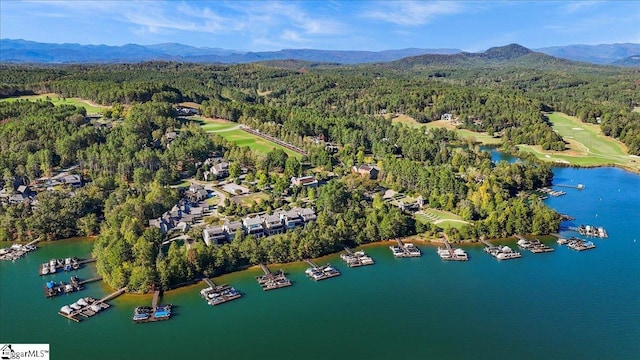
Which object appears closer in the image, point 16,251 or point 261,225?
point 16,251

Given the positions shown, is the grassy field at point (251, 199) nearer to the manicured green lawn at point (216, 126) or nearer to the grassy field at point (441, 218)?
the grassy field at point (441, 218)

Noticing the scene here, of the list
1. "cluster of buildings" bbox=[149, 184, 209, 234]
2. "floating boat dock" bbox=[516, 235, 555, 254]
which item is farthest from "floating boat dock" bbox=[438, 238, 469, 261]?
"cluster of buildings" bbox=[149, 184, 209, 234]

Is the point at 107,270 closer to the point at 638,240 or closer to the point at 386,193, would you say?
the point at 386,193

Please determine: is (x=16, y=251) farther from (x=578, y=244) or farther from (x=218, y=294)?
(x=578, y=244)

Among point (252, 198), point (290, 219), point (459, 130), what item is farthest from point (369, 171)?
point (459, 130)

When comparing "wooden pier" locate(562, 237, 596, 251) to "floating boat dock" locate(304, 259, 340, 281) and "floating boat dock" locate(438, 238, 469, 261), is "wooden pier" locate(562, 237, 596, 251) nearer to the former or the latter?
"floating boat dock" locate(438, 238, 469, 261)
